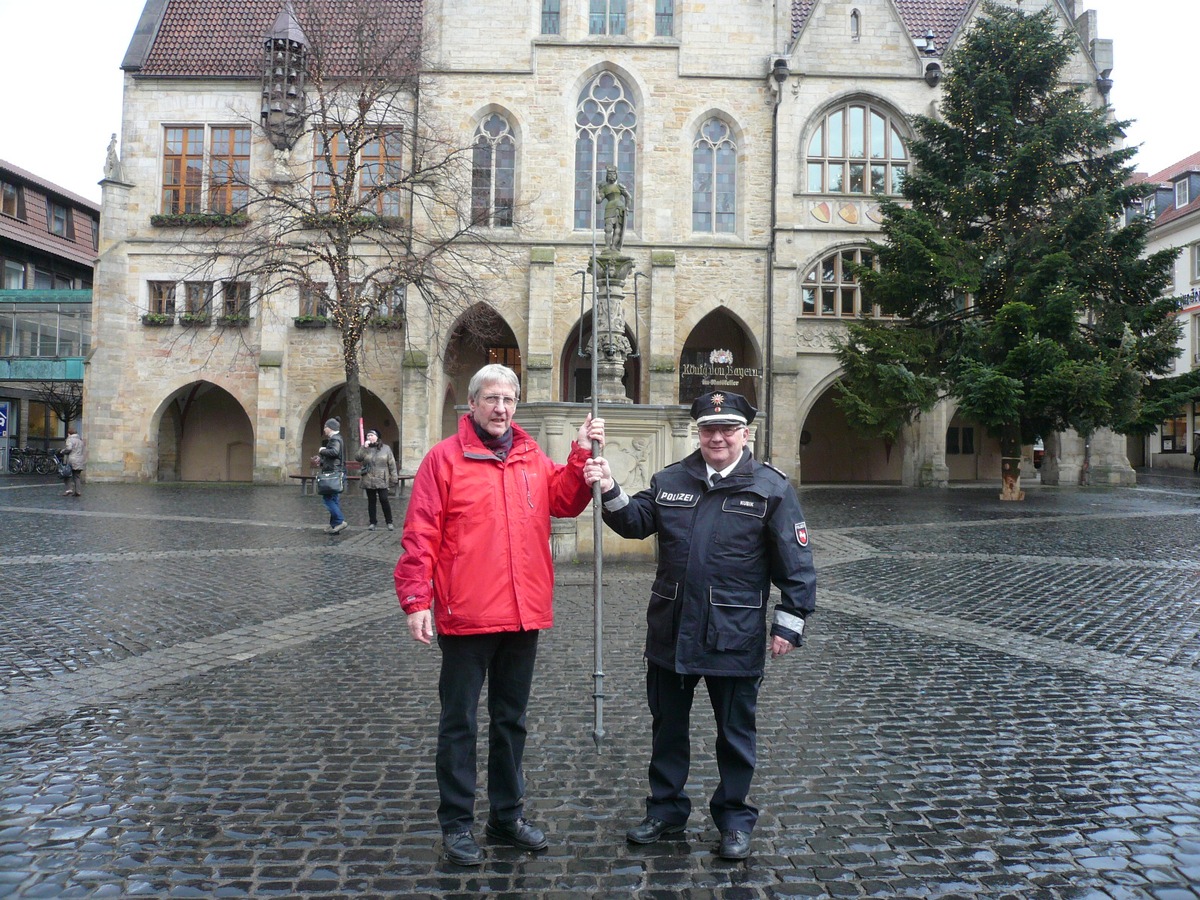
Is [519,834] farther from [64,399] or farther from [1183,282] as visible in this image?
[1183,282]

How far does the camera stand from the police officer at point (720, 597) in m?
3.31

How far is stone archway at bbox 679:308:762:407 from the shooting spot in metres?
29.0

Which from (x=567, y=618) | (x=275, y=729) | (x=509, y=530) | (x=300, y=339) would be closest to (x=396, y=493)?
(x=300, y=339)

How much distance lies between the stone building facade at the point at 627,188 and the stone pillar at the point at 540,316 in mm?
61

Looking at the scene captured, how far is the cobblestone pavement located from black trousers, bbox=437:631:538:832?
0.65 ft

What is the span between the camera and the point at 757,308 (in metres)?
26.9

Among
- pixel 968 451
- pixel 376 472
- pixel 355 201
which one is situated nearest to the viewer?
pixel 376 472

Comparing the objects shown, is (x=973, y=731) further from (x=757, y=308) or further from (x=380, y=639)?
(x=757, y=308)

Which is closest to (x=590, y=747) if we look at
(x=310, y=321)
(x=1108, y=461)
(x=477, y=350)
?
(x=310, y=321)

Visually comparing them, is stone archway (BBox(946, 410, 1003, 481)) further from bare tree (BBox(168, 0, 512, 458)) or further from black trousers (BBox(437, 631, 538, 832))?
black trousers (BBox(437, 631, 538, 832))

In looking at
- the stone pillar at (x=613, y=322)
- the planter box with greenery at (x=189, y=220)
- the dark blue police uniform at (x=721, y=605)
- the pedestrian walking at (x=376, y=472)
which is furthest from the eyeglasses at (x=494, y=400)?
the planter box with greenery at (x=189, y=220)

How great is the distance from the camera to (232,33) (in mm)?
28875

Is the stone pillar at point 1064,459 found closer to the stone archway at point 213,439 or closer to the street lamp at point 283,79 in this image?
the street lamp at point 283,79

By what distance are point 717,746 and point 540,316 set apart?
23.1 meters
